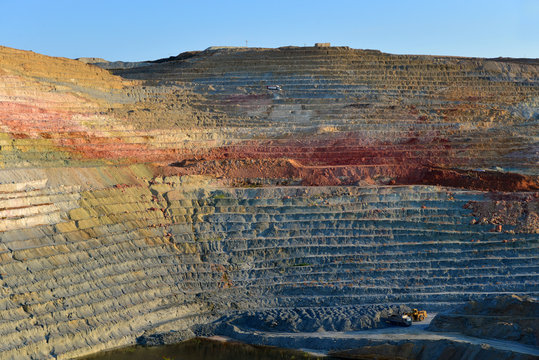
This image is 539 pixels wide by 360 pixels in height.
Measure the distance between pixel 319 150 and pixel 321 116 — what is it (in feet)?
7.39

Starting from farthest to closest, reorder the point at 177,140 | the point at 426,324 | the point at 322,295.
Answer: the point at 177,140, the point at 322,295, the point at 426,324

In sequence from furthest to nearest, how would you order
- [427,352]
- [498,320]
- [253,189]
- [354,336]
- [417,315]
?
[253,189] < [417,315] < [354,336] < [498,320] < [427,352]

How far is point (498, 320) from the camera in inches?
744

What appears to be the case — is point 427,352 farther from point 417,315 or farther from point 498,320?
point 417,315

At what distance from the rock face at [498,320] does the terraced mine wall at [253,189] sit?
9.09 feet

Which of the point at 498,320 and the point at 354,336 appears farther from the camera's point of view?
the point at 354,336

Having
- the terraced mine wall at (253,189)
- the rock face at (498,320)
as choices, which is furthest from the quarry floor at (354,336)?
the terraced mine wall at (253,189)

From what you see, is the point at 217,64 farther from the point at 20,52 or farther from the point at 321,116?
the point at 20,52

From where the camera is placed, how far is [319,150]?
3039cm

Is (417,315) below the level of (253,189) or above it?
below

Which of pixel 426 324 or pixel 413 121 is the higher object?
pixel 413 121

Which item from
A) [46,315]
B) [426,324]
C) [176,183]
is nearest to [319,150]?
[176,183]

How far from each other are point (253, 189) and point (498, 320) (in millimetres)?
9308

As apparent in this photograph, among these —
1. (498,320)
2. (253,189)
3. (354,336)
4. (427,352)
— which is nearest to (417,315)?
(354,336)
